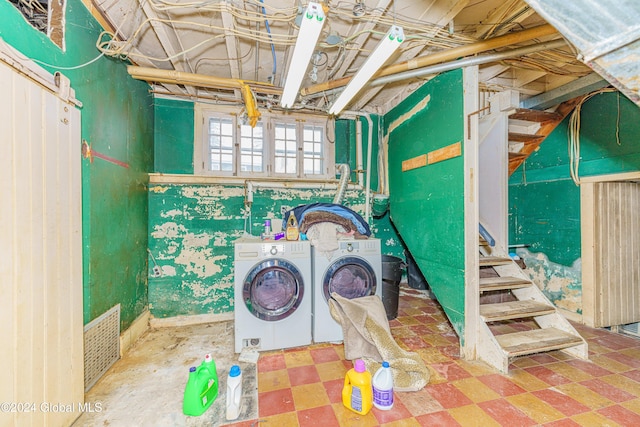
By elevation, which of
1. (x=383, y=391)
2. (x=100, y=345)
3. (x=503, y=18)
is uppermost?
(x=503, y=18)

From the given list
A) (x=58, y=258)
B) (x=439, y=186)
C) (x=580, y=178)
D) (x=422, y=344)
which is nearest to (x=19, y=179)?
(x=58, y=258)

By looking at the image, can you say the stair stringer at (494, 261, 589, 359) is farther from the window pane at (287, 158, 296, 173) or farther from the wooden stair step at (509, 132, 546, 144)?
the window pane at (287, 158, 296, 173)

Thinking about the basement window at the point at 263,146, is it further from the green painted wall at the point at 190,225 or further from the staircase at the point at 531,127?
the staircase at the point at 531,127

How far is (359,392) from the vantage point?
1697mm

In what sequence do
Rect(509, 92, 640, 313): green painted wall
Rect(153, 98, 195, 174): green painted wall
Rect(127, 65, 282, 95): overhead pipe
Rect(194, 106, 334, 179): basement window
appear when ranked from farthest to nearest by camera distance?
Rect(194, 106, 334, 179): basement window, Rect(153, 98, 195, 174): green painted wall, Rect(509, 92, 640, 313): green painted wall, Rect(127, 65, 282, 95): overhead pipe

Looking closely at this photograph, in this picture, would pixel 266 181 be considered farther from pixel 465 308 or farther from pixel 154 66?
pixel 465 308

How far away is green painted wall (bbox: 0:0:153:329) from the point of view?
5.74 ft

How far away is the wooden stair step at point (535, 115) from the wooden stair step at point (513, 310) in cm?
200

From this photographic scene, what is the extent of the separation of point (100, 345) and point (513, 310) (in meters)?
3.68

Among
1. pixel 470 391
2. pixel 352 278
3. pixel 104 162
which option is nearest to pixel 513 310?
pixel 470 391

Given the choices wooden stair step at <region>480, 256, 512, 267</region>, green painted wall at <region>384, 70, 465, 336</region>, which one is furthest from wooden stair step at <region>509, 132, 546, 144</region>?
wooden stair step at <region>480, 256, 512, 267</region>

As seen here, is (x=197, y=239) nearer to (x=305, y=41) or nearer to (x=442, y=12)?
(x=305, y=41)

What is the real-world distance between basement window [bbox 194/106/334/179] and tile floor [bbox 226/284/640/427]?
2449 mm

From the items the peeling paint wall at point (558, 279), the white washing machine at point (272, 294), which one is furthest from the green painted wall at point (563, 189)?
the white washing machine at point (272, 294)
